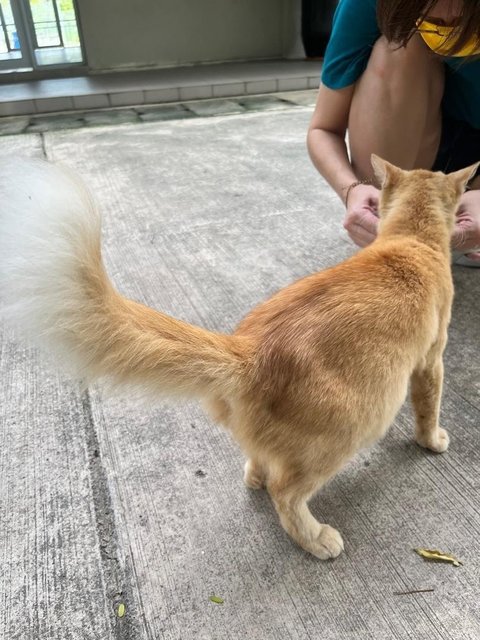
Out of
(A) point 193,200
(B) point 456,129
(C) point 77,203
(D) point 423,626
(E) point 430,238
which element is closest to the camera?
(C) point 77,203

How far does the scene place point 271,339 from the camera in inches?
35.7

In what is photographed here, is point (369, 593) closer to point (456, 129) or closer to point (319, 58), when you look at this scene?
point (456, 129)

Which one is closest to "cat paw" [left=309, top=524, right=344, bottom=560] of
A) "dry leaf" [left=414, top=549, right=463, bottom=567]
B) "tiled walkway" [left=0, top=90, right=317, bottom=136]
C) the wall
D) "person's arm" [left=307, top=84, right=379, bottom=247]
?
"dry leaf" [left=414, top=549, right=463, bottom=567]

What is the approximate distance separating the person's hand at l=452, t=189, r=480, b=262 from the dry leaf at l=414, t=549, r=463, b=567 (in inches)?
29.4

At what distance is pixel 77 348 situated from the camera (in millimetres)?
769

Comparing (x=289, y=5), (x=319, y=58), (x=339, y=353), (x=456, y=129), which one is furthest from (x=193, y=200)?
(x=289, y=5)

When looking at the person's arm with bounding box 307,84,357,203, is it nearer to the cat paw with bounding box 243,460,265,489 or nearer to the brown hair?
the brown hair

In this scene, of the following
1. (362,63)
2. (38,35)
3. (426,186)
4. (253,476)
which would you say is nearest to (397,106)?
(362,63)

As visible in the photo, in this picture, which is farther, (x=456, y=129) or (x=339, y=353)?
(x=456, y=129)

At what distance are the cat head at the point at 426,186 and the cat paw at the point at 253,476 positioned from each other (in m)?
0.65

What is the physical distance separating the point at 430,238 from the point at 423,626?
743 mm

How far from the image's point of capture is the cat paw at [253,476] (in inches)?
43.1

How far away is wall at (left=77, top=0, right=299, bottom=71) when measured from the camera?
587 centimetres

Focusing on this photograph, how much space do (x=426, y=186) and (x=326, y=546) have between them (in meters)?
0.80
